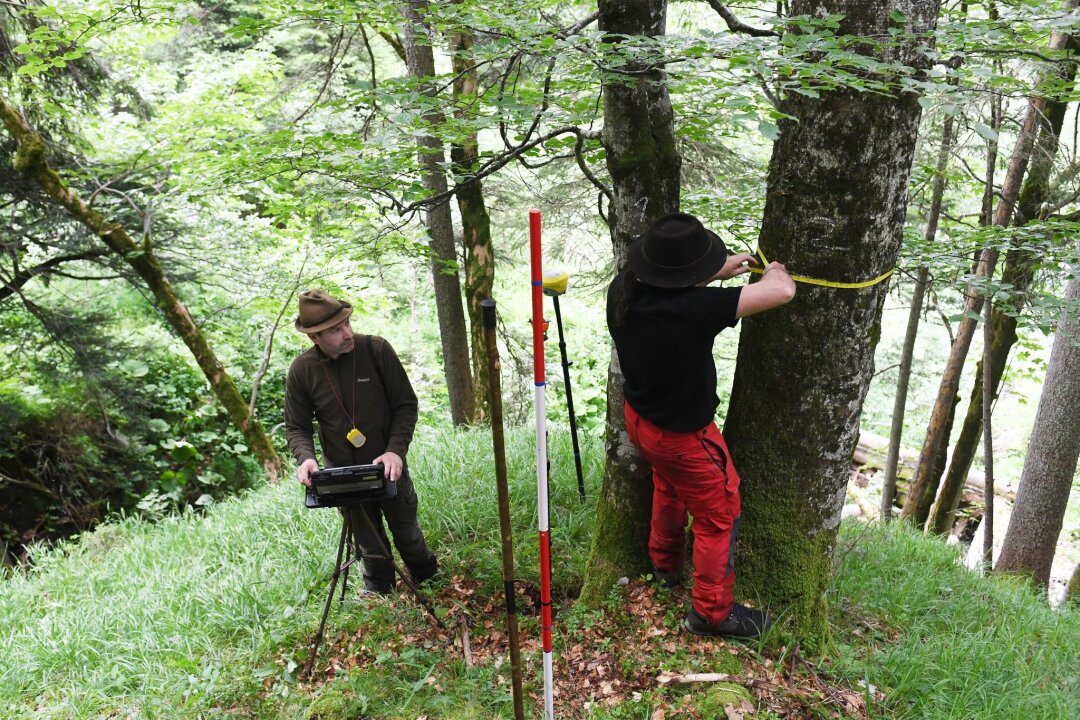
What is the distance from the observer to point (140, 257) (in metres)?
7.44

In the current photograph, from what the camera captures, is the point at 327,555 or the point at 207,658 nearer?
the point at 207,658

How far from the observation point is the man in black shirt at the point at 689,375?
8.82 feet

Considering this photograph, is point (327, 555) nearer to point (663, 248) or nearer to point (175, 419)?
point (663, 248)

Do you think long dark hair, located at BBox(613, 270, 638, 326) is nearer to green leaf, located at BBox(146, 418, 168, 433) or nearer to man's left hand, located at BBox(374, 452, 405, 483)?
man's left hand, located at BBox(374, 452, 405, 483)

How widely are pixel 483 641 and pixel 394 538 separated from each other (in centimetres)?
78

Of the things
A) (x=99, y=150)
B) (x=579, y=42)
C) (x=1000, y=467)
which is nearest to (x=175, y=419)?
(x=99, y=150)

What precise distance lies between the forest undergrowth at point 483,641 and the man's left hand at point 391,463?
94 cm

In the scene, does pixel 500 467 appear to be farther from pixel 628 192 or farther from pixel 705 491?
pixel 628 192

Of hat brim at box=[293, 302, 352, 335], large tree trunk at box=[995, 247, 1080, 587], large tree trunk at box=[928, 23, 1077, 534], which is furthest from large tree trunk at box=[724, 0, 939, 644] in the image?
large tree trunk at box=[995, 247, 1080, 587]

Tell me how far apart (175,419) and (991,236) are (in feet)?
36.3

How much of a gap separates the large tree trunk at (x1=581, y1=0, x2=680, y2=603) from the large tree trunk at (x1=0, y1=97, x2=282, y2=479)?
5.85 m

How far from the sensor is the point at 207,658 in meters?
3.61

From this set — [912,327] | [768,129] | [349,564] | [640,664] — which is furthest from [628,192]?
[912,327]

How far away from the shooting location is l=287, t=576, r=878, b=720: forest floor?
2.86 metres
